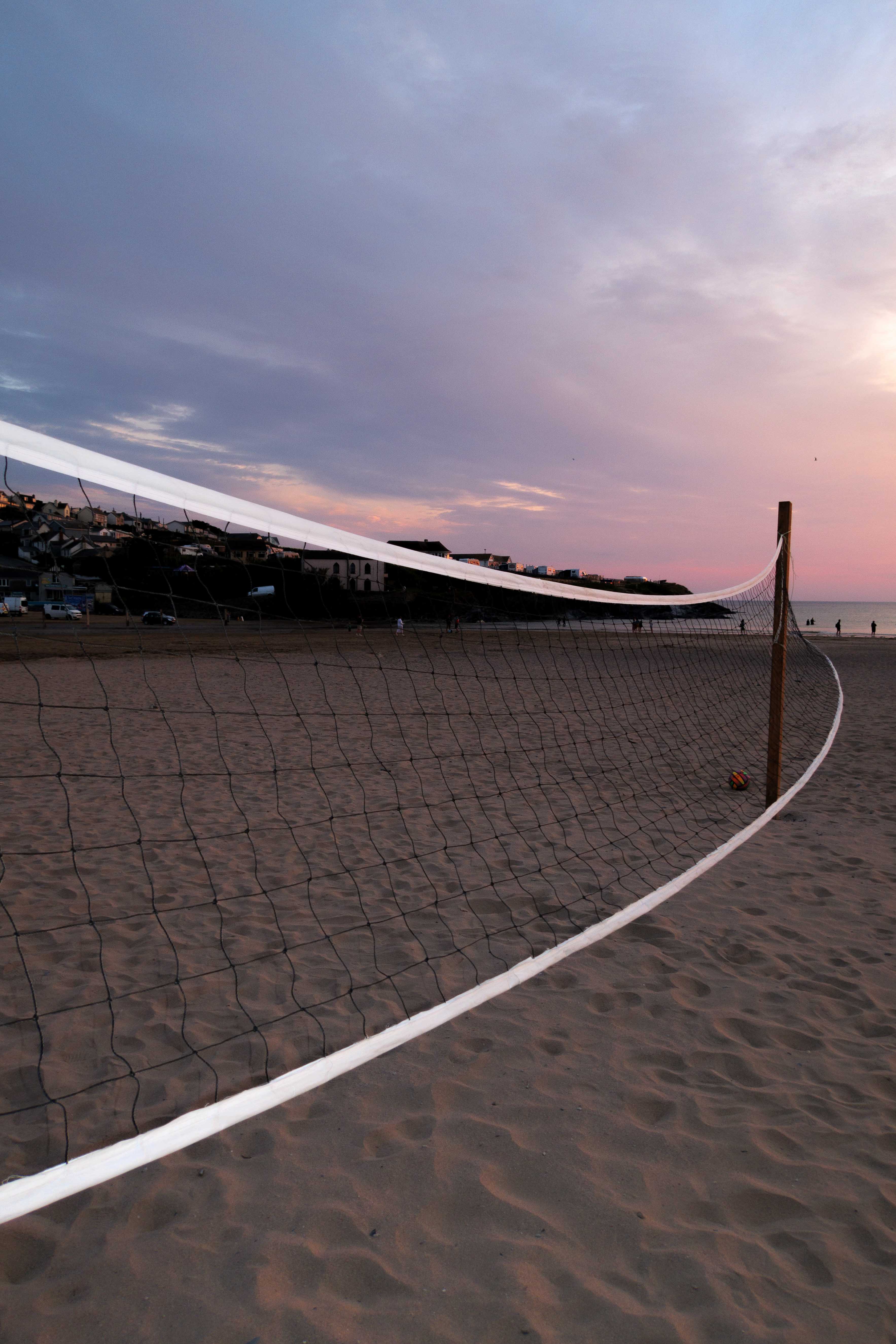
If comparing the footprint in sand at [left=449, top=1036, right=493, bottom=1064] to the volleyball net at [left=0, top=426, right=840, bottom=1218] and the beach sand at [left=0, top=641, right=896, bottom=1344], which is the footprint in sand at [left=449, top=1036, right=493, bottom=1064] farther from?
the volleyball net at [left=0, top=426, right=840, bottom=1218]

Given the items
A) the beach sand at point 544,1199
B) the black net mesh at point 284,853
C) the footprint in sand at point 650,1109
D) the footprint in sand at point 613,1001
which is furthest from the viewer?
the footprint in sand at point 613,1001

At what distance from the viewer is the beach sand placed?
157cm

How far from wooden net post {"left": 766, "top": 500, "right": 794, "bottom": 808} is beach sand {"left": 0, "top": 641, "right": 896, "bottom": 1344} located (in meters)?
2.94

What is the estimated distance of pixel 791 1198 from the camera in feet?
6.20

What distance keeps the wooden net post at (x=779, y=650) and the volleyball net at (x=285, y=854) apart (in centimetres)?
33

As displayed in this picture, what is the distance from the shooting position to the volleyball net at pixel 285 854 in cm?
243

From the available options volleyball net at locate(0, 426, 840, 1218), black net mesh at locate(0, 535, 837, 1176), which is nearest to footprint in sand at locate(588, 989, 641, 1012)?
volleyball net at locate(0, 426, 840, 1218)

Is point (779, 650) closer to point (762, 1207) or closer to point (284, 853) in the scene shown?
point (284, 853)

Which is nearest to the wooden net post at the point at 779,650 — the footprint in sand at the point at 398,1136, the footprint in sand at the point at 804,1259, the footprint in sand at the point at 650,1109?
the footprint in sand at the point at 650,1109

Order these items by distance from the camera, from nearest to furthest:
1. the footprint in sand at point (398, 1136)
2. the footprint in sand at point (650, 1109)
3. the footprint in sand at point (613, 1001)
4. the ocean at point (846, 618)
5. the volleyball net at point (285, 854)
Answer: the footprint in sand at point (398, 1136) < the footprint in sand at point (650, 1109) < the volleyball net at point (285, 854) < the footprint in sand at point (613, 1001) < the ocean at point (846, 618)

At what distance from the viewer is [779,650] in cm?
582

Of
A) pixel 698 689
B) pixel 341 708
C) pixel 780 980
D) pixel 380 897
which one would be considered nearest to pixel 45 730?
pixel 341 708

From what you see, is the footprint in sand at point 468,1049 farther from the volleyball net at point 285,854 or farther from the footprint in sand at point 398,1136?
the footprint in sand at point 398,1136

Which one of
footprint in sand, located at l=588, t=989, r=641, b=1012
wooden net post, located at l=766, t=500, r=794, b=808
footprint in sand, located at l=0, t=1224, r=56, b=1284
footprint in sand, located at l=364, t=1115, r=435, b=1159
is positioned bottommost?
footprint in sand, located at l=0, t=1224, r=56, b=1284
